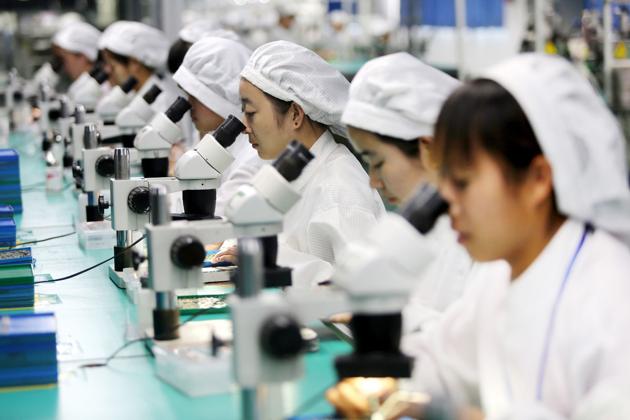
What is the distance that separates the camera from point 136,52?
5.98 meters

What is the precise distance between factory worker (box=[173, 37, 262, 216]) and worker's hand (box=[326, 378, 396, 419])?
2.42 meters

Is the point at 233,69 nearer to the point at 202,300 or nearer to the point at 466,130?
the point at 202,300

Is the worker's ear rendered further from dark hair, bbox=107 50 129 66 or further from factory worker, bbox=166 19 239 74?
dark hair, bbox=107 50 129 66

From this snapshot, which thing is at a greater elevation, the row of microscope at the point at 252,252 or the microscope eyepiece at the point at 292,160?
the microscope eyepiece at the point at 292,160

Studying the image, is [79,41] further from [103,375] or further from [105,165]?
[103,375]

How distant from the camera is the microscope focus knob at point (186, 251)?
82.6 inches

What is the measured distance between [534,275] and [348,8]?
60.8 ft

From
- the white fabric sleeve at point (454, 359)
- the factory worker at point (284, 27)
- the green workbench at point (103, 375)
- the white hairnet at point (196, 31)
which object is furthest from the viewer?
the factory worker at point (284, 27)

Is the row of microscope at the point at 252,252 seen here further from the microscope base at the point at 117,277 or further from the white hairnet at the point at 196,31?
the white hairnet at the point at 196,31

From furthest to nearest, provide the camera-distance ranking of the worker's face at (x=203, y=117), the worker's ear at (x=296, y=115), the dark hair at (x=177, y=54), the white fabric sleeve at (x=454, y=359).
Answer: the dark hair at (x=177, y=54)
the worker's face at (x=203, y=117)
the worker's ear at (x=296, y=115)
the white fabric sleeve at (x=454, y=359)

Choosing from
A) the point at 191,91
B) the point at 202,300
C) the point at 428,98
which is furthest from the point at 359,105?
the point at 191,91

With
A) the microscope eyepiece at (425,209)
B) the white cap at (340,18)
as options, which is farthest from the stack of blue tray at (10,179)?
the white cap at (340,18)

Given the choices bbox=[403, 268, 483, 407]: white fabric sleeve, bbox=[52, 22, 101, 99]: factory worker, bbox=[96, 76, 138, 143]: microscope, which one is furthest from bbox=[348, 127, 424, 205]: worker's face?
bbox=[52, 22, 101, 99]: factory worker

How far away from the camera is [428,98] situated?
229cm
